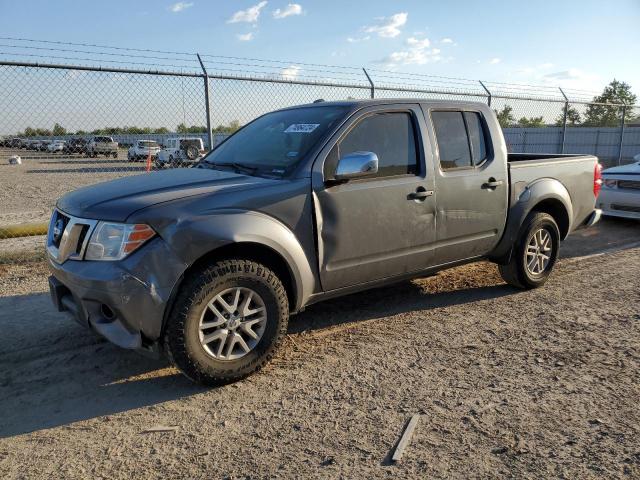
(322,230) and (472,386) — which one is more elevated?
(322,230)

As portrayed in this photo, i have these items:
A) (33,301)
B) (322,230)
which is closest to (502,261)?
(322,230)

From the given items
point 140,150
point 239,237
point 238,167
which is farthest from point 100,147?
point 239,237

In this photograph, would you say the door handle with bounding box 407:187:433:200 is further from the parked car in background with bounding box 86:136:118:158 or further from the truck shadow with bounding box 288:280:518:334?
the parked car in background with bounding box 86:136:118:158

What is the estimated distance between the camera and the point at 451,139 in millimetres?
4457

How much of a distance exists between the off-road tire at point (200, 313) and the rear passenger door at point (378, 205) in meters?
0.47

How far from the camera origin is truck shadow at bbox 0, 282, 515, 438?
3058 mm

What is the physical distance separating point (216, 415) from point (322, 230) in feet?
4.61

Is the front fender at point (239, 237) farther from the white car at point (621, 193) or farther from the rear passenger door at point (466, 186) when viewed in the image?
the white car at point (621, 193)

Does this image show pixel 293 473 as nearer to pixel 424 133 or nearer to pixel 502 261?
pixel 424 133

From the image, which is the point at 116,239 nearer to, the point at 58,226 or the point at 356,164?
the point at 58,226

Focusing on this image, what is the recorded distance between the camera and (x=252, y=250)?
3.42 metres

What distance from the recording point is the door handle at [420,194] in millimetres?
4039

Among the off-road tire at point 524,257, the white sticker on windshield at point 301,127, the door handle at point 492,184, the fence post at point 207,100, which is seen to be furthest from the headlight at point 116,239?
the fence post at point 207,100

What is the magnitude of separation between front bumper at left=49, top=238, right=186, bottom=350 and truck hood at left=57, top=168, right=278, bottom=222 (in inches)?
11.4
